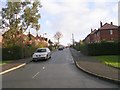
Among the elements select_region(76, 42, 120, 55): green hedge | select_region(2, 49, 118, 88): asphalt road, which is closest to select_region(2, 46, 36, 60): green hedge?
select_region(76, 42, 120, 55): green hedge

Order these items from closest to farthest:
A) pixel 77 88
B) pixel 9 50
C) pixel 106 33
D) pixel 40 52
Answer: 1. pixel 77 88
2. pixel 40 52
3. pixel 9 50
4. pixel 106 33

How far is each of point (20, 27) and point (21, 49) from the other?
12889 millimetres

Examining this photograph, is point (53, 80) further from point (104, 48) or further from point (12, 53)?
point (104, 48)

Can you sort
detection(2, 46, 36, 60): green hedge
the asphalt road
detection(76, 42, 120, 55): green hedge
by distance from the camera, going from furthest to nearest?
1. detection(76, 42, 120, 55): green hedge
2. detection(2, 46, 36, 60): green hedge
3. the asphalt road

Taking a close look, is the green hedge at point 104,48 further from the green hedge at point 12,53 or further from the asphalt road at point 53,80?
the asphalt road at point 53,80

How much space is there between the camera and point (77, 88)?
40.0 feet

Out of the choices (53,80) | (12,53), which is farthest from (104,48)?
(53,80)

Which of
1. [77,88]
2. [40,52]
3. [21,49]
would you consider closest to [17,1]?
[21,49]

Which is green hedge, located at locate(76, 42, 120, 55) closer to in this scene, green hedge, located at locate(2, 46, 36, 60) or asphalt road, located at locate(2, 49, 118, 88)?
green hedge, located at locate(2, 46, 36, 60)

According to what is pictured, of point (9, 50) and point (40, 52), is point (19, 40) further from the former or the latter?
point (40, 52)

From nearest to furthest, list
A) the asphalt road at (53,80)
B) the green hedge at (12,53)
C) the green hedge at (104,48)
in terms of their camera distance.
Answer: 1. the asphalt road at (53,80)
2. the green hedge at (12,53)
3. the green hedge at (104,48)

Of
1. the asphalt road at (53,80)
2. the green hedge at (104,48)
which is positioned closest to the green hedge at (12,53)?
the green hedge at (104,48)

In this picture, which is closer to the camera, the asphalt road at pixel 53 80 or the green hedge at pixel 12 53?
the asphalt road at pixel 53 80

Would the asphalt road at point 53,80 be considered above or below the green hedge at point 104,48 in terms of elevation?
below
